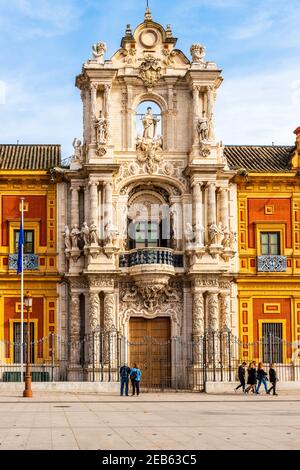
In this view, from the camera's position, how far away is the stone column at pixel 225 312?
49812 millimetres

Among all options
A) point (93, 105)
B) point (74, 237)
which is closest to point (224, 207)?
point (74, 237)

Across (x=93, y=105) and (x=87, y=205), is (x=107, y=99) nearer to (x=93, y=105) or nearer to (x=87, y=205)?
(x=93, y=105)

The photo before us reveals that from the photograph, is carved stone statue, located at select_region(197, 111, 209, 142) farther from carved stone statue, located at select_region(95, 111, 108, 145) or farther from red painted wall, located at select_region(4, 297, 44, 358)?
red painted wall, located at select_region(4, 297, 44, 358)

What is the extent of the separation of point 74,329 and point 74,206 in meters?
6.14

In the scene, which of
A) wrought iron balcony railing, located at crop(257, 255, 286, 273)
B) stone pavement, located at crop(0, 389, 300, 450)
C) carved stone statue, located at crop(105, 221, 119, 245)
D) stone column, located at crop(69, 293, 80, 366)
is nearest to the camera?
stone pavement, located at crop(0, 389, 300, 450)

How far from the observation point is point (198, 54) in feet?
167

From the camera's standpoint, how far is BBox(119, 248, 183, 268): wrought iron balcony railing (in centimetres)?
4900

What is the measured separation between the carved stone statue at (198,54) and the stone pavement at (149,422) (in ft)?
59.2

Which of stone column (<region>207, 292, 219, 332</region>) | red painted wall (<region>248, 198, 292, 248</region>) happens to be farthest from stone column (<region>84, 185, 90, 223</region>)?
red painted wall (<region>248, 198, 292, 248</region>)

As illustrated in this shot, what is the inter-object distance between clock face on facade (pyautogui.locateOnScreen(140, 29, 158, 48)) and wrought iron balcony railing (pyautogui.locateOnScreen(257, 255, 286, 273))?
39.9 ft

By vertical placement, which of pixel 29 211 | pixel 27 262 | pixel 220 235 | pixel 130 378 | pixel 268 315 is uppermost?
pixel 29 211

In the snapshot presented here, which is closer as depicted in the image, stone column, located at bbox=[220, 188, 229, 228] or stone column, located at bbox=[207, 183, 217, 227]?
stone column, located at bbox=[207, 183, 217, 227]
